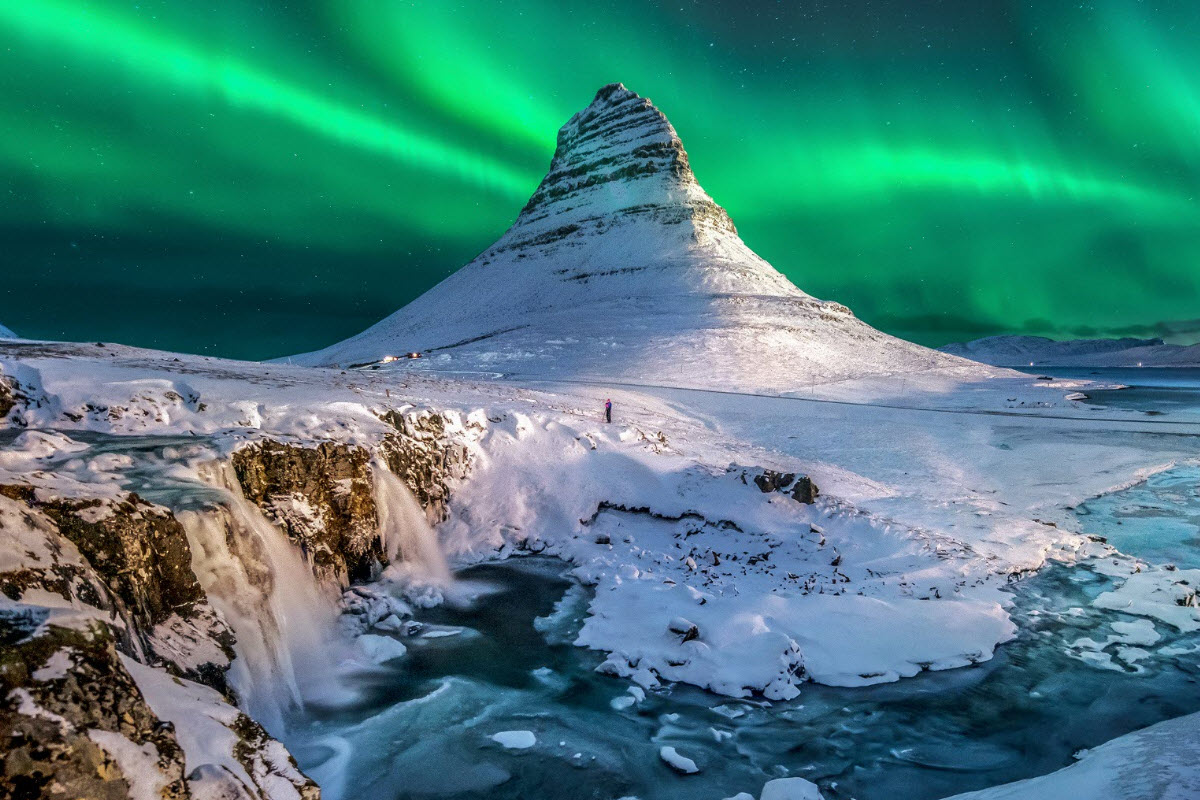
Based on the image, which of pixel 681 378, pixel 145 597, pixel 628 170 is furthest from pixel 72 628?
pixel 628 170

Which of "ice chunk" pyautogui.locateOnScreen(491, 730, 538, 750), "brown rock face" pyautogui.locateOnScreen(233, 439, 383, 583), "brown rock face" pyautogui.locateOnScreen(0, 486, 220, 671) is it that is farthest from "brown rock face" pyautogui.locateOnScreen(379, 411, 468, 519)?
"ice chunk" pyautogui.locateOnScreen(491, 730, 538, 750)

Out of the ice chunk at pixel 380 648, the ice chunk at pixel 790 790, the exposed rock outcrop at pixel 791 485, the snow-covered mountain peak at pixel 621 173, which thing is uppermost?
the snow-covered mountain peak at pixel 621 173

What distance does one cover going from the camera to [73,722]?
348 centimetres

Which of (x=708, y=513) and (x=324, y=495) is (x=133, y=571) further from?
(x=708, y=513)

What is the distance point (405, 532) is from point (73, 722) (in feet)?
33.8

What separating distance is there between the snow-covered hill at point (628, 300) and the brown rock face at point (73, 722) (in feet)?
158

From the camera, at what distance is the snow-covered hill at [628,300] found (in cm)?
6494

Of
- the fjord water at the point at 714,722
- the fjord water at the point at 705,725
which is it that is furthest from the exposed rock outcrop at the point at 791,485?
the fjord water at the point at 705,725

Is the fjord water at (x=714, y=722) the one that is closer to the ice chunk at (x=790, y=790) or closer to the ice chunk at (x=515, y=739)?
the ice chunk at (x=515, y=739)

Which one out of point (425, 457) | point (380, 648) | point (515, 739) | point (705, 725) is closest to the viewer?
point (515, 739)

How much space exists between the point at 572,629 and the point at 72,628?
8.18 metres

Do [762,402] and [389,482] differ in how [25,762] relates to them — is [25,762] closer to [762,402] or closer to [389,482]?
[389,482]

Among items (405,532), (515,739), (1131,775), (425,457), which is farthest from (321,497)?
(1131,775)

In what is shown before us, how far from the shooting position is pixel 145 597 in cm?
636
